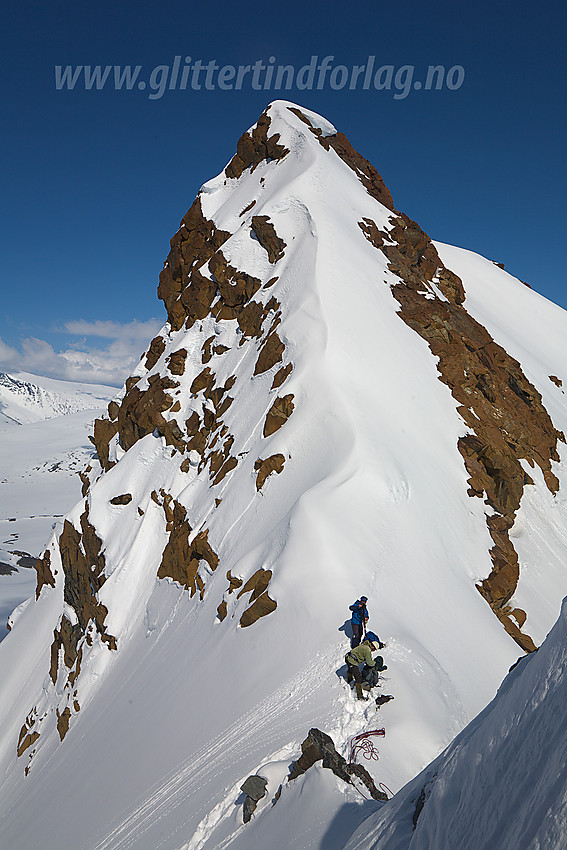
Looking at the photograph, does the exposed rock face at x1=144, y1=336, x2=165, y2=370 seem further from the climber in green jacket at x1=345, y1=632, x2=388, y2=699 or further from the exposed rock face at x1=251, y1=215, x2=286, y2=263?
the climber in green jacket at x1=345, y1=632, x2=388, y2=699

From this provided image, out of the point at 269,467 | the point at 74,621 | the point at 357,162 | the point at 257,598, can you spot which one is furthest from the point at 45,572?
the point at 357,162

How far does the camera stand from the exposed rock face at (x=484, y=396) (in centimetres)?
1562

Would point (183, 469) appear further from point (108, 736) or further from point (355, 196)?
point (355, 196)

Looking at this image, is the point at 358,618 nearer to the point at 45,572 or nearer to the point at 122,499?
the point at 122,499

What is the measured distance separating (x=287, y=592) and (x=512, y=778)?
8.91 metres

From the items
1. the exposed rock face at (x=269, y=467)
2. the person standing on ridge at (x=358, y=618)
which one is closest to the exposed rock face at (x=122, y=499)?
the exposed rock face at (x=269, y=467)

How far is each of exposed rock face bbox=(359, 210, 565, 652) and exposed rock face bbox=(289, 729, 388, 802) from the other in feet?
27.6

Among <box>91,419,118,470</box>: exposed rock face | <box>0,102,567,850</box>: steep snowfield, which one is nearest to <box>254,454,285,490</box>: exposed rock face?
<box>0,102,567,850</box>: steep snowfield

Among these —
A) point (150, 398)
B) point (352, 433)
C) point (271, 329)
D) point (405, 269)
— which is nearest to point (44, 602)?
point (150, 398)

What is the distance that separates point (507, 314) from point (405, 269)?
47.1 feet

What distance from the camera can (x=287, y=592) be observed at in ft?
36.4

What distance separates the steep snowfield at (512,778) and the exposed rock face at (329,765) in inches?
116

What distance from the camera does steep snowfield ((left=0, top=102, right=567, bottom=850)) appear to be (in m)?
8.04

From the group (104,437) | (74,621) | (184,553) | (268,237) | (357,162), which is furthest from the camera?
(357,162)
